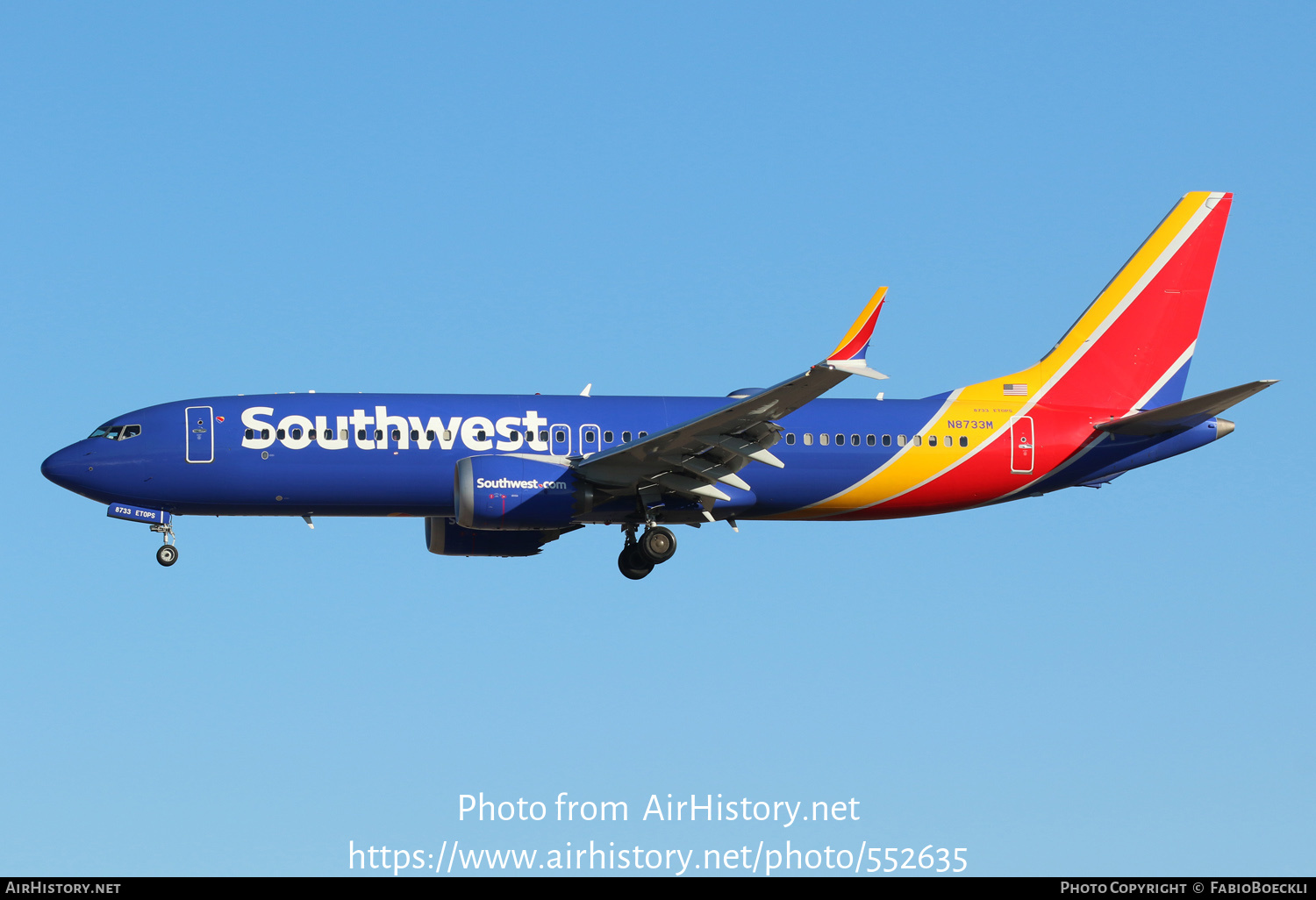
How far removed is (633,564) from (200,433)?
11040mm

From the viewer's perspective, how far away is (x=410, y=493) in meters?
41.7

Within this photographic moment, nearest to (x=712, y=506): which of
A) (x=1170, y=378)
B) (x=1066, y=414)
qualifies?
(x=1066, y=414)

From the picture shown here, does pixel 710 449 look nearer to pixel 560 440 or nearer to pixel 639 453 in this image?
pixel 639 453

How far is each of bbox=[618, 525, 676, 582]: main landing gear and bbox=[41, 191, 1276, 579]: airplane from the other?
44 mm

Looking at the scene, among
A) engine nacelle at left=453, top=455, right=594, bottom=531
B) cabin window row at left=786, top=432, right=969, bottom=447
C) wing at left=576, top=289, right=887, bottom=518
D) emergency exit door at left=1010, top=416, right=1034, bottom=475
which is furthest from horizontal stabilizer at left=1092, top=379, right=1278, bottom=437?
engine nacelle at left=453, top=455, right=594, bottom=531

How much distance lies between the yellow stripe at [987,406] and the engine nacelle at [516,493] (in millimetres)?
6356

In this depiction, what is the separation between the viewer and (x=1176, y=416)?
44.3 m

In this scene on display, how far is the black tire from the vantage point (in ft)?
140

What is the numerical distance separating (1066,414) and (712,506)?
10.1m

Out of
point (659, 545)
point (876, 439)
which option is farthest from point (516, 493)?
point (876, 439)

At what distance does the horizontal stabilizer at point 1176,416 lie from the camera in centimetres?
4228

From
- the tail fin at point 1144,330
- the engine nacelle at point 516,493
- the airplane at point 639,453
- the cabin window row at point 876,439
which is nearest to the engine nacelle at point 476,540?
the airplane at point 639,453

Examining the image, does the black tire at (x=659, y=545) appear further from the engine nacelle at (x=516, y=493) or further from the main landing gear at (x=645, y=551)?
the engine nacelle at (x=516, y=493)

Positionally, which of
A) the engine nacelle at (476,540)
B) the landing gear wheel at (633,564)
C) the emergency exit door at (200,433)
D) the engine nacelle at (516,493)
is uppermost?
the emergency exit door at (200,433)
